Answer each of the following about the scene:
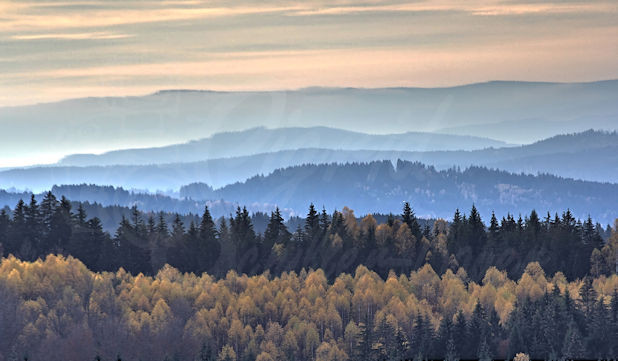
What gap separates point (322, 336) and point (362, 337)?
11.8 meters

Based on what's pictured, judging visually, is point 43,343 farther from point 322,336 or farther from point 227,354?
point 322,336

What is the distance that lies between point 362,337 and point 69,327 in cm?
5395

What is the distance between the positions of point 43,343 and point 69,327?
8341mm

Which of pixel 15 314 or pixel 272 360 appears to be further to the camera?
pixel 15 314

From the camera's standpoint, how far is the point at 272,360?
18575cm

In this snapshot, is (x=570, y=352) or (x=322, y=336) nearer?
(x=570, y=352)

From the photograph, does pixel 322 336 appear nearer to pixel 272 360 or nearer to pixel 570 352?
pixel 272 360

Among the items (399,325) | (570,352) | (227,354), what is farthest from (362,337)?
(570,352)

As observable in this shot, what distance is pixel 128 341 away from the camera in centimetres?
19525

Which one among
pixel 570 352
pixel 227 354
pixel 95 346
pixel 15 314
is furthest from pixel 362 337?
pixel 15 314

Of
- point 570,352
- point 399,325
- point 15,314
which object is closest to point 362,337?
point 399,325

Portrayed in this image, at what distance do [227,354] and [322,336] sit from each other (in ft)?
66.2

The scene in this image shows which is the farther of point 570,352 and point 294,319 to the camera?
point 294,319

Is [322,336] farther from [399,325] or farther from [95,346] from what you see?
[95,346]
